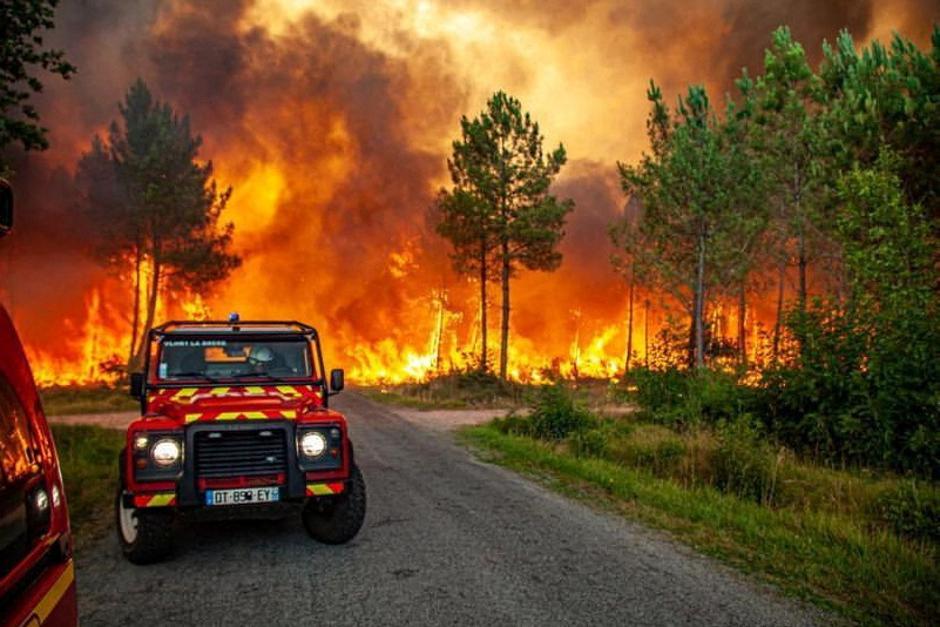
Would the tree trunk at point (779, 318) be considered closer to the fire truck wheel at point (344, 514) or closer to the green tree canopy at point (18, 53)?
the fire truck wheel at point (344, 514)

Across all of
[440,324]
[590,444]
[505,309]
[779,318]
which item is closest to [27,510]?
[590,444]

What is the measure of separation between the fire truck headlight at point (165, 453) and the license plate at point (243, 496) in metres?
0.45

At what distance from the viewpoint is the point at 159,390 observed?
6.87 meters

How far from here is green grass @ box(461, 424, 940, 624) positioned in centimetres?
509

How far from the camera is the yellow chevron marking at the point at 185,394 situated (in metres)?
6.51

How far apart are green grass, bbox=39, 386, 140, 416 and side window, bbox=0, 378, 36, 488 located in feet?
72.9

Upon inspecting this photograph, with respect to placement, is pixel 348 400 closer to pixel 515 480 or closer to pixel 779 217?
pixel 515 480

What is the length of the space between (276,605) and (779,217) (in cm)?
2584

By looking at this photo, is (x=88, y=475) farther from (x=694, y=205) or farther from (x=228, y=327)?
(x=694, y=205)

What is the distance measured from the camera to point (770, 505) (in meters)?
8.57

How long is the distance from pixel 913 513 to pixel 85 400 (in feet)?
104

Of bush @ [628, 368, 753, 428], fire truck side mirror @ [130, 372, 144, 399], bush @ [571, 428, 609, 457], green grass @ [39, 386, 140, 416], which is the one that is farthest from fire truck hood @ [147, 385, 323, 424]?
green grass @ [39, 386, 140, 416]

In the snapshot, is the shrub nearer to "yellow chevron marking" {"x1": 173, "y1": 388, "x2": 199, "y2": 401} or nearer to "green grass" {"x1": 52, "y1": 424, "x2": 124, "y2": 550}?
"green grass" {"x1": 52, "y1": 424, "x2": 124, "y2": 550}

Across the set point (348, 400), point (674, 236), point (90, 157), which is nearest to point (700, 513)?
point (674, 236)
